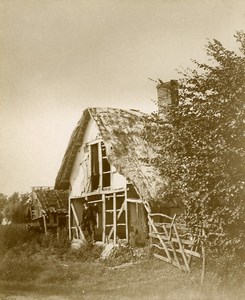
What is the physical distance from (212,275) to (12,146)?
12.4ft

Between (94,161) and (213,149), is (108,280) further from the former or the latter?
(94,161)

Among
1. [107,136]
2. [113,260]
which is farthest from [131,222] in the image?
[107,136]

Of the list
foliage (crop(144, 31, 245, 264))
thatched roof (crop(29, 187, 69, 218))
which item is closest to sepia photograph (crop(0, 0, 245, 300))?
foliage (crop(144, 31, 245, 264))

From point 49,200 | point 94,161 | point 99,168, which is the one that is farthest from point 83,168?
point 49,200

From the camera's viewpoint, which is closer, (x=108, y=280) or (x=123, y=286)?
(x=123, y=286)

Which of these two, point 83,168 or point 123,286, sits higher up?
point 83,168

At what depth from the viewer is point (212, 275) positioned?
5.95m

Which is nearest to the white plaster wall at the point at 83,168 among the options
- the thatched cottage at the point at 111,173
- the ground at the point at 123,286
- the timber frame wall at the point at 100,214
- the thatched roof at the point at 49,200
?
the thatched cottage at the point at 111,173

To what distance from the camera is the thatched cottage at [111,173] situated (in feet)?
32.6

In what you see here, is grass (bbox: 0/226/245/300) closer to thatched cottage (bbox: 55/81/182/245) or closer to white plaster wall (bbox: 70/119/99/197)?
thatched cottage (bbox: 55/81/182/245)

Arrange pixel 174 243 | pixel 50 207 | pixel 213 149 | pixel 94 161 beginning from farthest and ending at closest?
pixel 50 207, pixel 94 161, pixel 174 243, pixel 213 149

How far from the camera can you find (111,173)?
36.6 ft

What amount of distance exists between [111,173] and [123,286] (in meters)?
4.83

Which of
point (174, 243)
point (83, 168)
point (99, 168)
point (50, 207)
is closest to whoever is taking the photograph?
point (174, 243)
